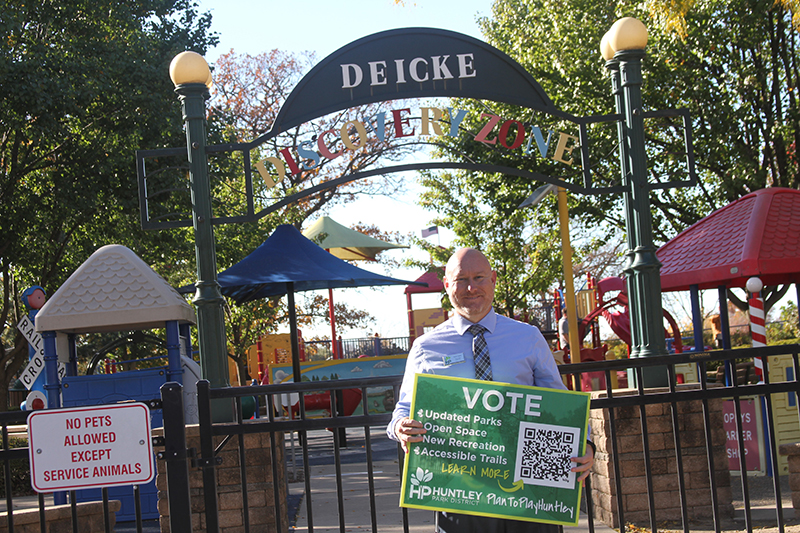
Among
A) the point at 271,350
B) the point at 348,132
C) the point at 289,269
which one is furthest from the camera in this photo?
the point at 271,350

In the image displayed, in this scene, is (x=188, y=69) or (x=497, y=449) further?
(x=188, y=69)

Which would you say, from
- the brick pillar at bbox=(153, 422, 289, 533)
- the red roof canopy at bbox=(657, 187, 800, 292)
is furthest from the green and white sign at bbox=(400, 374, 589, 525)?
the red roof canopy at bbox=(657, 187, 800, 292)

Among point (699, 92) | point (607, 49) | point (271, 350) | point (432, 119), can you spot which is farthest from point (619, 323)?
point (432, 119)

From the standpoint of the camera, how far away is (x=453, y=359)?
112 inches

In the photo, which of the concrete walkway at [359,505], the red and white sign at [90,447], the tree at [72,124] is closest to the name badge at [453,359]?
the red and white sign at [90,447]

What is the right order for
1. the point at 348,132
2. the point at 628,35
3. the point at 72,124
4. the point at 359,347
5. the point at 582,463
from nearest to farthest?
the point at 582,463 < the point at 628,35 < the point at 348,132 < the point at 72,124 < the point at 359,347

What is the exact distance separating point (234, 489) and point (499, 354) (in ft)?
11.9

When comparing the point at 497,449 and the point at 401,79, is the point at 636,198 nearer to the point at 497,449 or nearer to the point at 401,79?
the point at 401,79

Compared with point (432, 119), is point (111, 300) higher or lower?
lower

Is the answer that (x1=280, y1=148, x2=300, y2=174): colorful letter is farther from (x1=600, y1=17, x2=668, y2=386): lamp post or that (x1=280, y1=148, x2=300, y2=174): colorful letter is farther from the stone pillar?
the stone pillar

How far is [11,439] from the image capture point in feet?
39.7

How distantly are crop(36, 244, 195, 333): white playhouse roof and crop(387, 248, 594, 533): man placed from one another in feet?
15.2

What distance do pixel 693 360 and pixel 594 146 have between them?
41.8 feet

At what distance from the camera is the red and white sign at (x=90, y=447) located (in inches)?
129
